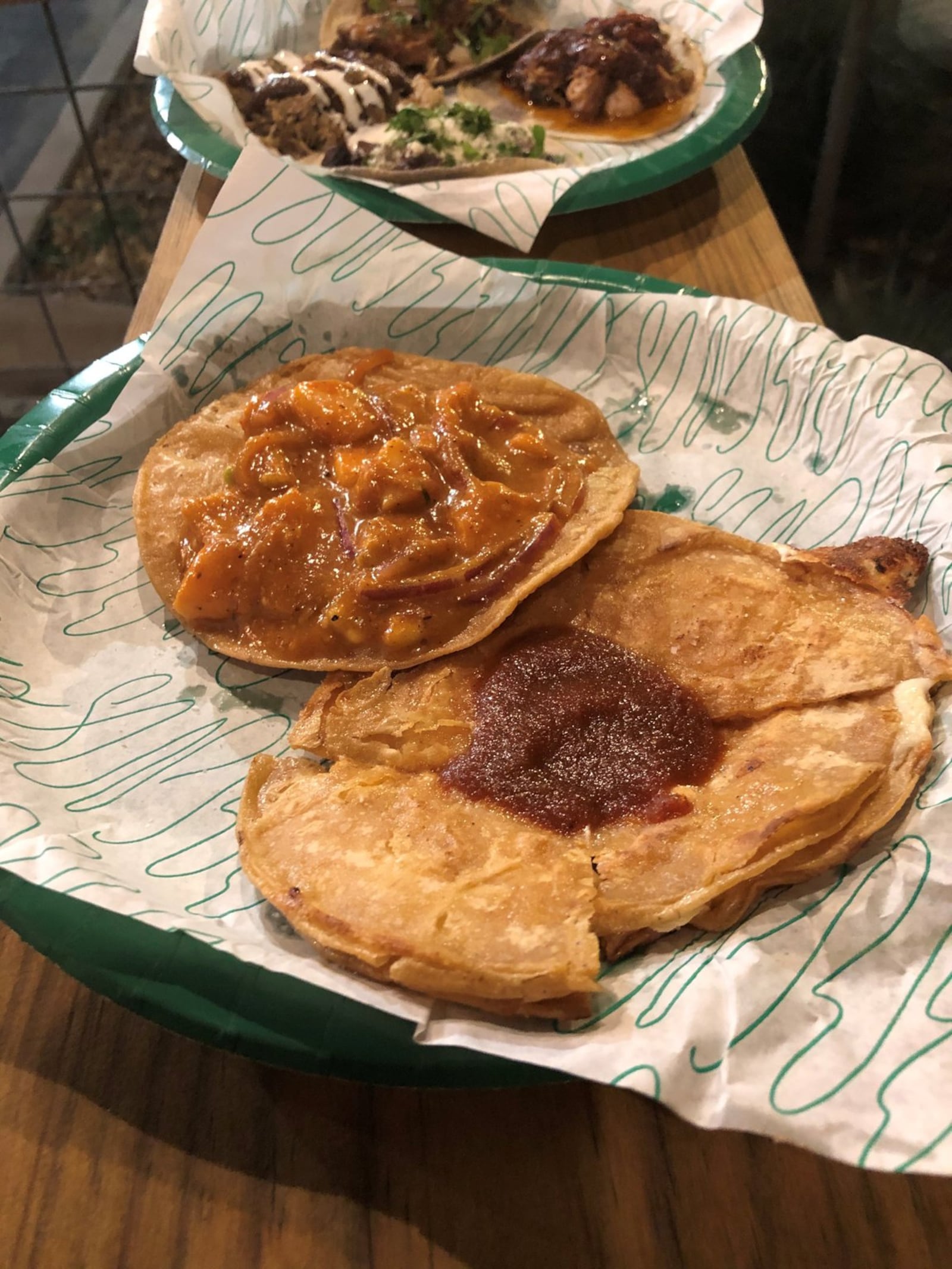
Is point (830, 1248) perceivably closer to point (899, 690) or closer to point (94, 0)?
point (899, 690)

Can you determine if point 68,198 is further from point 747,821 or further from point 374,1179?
point 374,1179

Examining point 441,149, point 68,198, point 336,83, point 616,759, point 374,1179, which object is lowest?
point 374,1179

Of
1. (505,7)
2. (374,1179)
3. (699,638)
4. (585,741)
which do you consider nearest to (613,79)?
(505,7)

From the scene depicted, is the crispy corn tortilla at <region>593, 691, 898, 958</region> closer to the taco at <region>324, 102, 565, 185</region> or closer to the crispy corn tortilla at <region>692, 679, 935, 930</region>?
the crispy corn tortilla at <region>692, 679, 935, 930</region>

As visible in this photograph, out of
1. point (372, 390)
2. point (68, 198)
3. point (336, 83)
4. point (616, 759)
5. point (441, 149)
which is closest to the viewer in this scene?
point (616, 759)

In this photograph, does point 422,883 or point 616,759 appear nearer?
point 422,883
